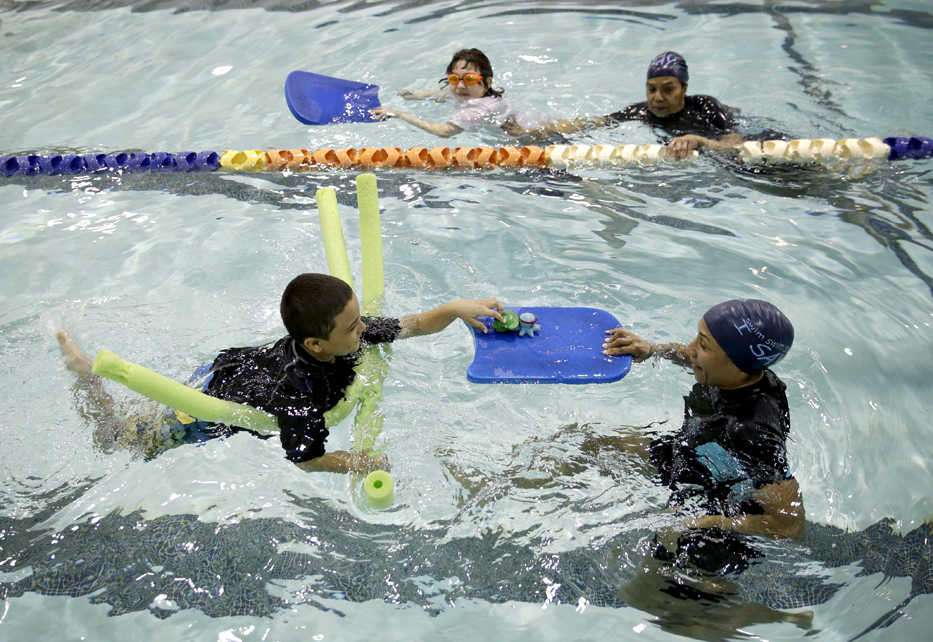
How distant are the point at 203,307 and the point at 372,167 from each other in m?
1.68

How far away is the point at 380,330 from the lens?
113 inches

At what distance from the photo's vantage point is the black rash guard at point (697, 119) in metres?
4.80

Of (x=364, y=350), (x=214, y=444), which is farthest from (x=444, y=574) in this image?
(x=214, y=444)

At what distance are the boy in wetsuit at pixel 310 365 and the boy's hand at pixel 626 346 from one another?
1.51 ft

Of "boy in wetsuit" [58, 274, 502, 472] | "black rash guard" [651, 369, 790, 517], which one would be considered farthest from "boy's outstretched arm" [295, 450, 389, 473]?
"black rash guard" [651, 369, 790, 517]

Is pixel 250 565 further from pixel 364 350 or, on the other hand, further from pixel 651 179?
pixel 651 179

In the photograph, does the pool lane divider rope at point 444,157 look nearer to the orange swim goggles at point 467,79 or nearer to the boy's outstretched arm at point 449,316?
the orange swim goggles at point 467,79

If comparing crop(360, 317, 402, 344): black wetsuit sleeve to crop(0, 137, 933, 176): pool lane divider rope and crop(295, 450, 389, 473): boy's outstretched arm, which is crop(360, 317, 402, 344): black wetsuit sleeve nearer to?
crop(295, 450, 389, 473): boy's outstretched arm

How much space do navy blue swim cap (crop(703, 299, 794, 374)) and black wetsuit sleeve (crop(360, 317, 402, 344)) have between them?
4.06ft

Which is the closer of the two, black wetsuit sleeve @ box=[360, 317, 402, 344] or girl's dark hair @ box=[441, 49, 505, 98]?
black wetsuit sleeve @ box=[360, 317, 402, 344]

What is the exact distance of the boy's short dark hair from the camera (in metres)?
2.41

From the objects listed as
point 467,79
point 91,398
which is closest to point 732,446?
point 91,398

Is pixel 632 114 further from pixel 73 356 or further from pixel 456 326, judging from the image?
pixel 73 356

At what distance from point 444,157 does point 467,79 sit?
843mm
